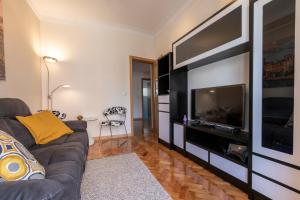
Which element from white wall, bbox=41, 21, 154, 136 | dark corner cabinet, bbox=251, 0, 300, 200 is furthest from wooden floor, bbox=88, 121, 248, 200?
white wall, bbox=41, 21, 154, 136

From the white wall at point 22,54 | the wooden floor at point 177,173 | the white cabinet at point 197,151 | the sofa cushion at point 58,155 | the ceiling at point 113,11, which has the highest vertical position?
the ceiling at point 113,11

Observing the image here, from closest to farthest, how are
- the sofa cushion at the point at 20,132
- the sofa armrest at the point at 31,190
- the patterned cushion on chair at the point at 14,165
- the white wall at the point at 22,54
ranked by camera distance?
the sofa armrest at the point at 31,190
the patterned cushion on chair at the point at 14,165
the sofa cushion at the point at 20,132
the white wall at the point at 22,54

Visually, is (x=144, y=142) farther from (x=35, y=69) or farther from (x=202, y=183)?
(x=35, y=69)

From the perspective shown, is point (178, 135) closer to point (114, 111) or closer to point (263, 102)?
point (263, 102)

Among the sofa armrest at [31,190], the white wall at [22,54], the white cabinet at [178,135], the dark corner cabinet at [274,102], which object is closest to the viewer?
the sofa armrest at [31,190]

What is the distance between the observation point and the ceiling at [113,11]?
2973mm

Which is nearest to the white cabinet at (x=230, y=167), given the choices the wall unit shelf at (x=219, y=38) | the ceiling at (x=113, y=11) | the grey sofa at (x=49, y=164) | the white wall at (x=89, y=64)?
the wall unit shelf at (x=219, y=38)

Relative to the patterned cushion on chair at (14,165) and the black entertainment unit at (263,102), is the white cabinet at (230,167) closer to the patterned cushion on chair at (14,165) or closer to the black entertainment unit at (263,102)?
the black entertainment unit at (263,102)

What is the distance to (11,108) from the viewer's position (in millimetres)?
1722

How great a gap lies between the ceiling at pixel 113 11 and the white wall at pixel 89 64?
21 cm

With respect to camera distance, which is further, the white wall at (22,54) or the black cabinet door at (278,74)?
the white wall at (22,54)

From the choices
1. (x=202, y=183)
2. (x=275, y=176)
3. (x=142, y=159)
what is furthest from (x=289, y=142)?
(x=142, y=159)

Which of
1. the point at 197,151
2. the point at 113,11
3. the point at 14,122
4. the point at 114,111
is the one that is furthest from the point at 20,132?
the point at 113,11

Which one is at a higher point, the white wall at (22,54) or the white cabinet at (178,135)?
the white wall at (22,54)
